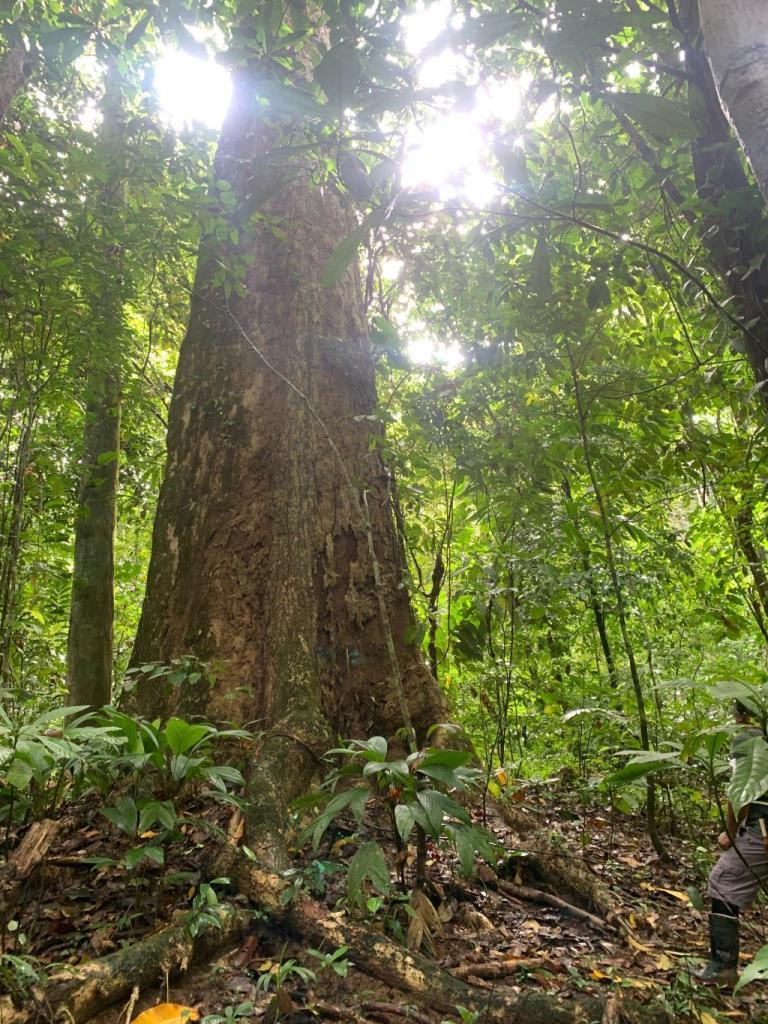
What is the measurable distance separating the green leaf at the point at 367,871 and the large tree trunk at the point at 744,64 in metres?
2.18

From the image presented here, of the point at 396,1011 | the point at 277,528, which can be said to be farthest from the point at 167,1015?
the point at 277,528

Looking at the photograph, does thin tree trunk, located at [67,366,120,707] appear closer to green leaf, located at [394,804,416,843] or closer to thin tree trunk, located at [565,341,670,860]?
thin tree trunk, located at [565,341,670,860]

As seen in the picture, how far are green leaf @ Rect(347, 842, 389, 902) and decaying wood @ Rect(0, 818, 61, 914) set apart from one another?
1111mm

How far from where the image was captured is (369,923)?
2.35 meters

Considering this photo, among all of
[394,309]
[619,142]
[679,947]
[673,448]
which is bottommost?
[679,947]

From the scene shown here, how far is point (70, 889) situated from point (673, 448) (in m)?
4.33

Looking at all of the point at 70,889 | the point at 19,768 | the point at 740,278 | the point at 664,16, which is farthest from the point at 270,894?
the point at 664,16

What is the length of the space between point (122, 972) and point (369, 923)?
0.87 meters

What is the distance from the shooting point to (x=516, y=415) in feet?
14.9

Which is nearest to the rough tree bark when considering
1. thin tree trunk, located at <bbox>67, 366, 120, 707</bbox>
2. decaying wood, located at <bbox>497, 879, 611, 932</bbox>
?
thin tree trunk, located at <bbox>67, 366, 120, 707</bbox>

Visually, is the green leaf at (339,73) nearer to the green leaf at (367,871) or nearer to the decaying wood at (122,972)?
the green leaf at (367,871)

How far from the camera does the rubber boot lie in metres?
2.48

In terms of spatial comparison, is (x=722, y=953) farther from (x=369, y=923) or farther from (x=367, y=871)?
(x=367, y=871)

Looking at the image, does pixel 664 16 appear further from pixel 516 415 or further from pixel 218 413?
pixel 218 413
